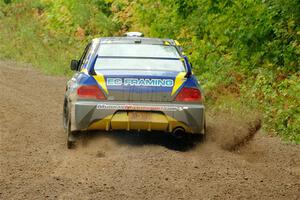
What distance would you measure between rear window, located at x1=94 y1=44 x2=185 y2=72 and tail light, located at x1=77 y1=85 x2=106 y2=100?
0.38 m

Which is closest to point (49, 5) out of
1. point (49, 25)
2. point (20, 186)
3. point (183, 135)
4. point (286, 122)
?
point (49, 25)

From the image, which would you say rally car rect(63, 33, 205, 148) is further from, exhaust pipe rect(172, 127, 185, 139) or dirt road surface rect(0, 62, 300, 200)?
dirt road surface rect(0, 62, 300, 200)

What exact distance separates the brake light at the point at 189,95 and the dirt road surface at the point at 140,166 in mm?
730

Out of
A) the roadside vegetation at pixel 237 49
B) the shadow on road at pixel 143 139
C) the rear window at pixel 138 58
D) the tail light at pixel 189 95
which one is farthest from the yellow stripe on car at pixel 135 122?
the roadside vegetation at pixel 237 49

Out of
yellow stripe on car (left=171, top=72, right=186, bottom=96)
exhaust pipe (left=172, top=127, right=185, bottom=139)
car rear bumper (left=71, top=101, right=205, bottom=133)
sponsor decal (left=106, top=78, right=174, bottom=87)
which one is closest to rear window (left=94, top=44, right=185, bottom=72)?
yellow stripe on car (left=171, top=72, right=186, bottom=96)

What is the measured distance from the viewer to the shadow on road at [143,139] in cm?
1018

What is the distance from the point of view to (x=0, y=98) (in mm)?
15508

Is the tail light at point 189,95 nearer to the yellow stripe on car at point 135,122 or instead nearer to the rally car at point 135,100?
the rally car at point 135,100

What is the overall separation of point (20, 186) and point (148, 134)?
13.0 ft

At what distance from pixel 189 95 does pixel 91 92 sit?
1341 mm

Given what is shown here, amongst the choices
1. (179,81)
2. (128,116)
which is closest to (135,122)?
(128,116)

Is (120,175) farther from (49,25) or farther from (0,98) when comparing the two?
(49,25)

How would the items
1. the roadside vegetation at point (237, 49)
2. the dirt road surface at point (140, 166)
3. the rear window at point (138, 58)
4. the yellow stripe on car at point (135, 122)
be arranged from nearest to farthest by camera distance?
the dirt road surface at point (140, 166) → the yellow stripe on car at point (135, 122) → the rear window at point (138, 58) → the roadside vegetation at point (237, 49)

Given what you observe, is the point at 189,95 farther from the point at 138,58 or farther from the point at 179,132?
the point at 138,58
